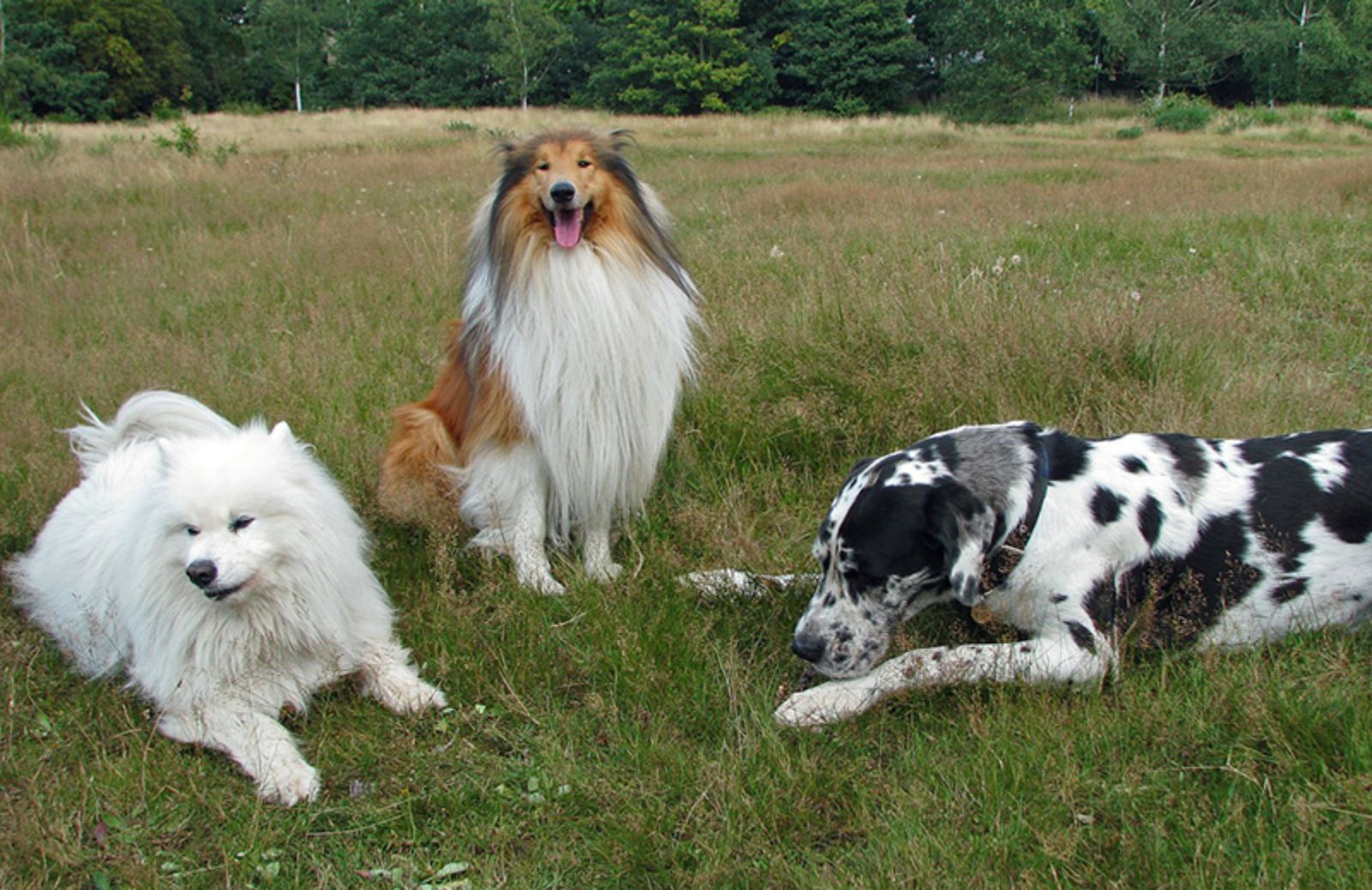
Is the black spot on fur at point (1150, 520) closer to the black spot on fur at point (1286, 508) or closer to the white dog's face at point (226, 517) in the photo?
the black spot on fur at point (1286, 508)

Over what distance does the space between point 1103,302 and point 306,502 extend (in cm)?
438

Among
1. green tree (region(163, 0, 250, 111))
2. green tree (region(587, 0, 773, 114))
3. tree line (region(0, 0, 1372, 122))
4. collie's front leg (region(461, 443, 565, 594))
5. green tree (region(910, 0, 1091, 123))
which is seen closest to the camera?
collie's front leg (region(461, 443, 565, 594))

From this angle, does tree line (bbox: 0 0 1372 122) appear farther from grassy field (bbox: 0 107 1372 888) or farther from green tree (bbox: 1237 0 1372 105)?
grassy field (bbox: 0 107 1372 888)

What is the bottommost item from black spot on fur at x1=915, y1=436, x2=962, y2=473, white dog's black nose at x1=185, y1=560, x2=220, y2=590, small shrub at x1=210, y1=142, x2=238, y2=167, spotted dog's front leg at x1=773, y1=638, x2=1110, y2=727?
spotted dog's front leg at x1=773, y1=638, x2=1110, y2=727

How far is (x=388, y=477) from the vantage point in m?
4.16

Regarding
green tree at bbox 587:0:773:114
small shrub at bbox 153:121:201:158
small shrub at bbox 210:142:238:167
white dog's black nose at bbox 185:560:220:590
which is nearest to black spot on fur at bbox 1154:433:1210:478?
white dog's black nose at bbox 185:560:220:590

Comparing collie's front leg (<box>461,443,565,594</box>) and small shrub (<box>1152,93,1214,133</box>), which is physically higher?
small shrub (<box>1152,93,1214,133</box>)

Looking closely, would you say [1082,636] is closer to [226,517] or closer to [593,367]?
[593,367]

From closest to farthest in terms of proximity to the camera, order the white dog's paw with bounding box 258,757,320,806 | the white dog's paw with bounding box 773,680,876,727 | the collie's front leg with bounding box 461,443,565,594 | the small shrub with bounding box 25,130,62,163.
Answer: the white dog's paw with bounding box 258,757,320,806 < the white dog's paw with bounding box 773,680,876,727 < the collie's front leg with bounding box 461,443,565,594 < the small shrub with bounding box 25,130,62,163

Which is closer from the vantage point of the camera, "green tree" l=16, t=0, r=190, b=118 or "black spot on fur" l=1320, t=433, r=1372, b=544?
"black spot on fur" l=1320, t=433, r=1372, b=544

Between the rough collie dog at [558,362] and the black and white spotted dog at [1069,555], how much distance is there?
1169 millimetres

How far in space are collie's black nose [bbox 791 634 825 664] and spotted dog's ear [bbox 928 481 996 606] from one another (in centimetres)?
41

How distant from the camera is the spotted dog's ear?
2.66 m

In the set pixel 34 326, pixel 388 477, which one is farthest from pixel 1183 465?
pixel 34 326
